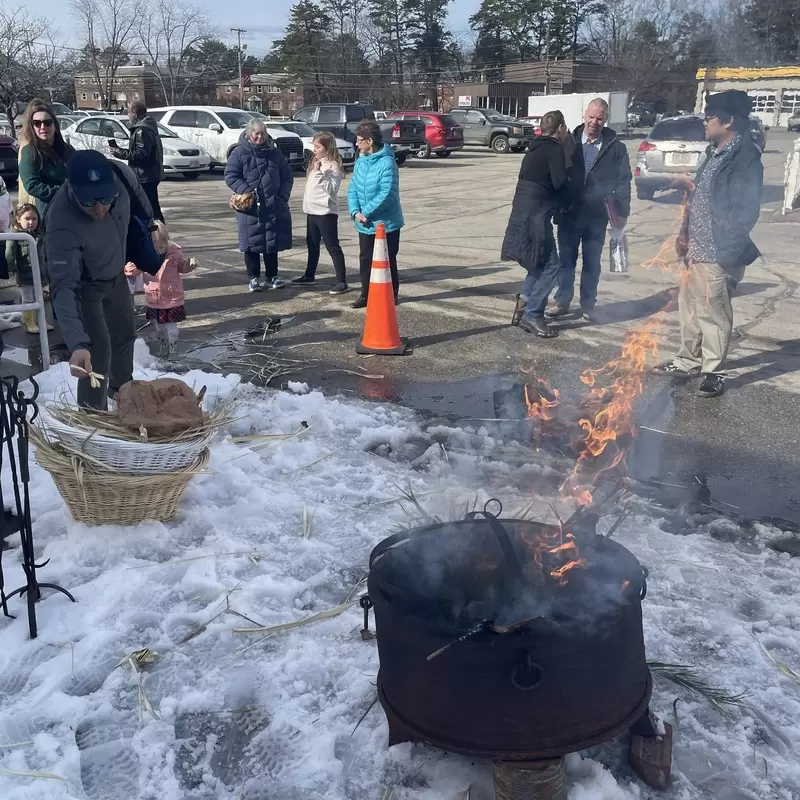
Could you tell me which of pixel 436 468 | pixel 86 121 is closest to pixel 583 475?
pixel 436 468

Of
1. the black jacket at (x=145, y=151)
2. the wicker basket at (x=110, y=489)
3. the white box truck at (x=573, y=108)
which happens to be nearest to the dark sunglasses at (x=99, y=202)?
the wicker basket at (x=110, y=489)

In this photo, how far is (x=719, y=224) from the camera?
5789 mm

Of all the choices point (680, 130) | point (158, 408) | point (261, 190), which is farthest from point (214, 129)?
point (158, 408)

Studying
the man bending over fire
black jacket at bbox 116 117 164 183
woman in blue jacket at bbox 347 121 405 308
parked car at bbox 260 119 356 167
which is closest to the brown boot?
black jacket at bbox 116 117 164 183

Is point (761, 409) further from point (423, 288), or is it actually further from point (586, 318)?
point (423, 288)

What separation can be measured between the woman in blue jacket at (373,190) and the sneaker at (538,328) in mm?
1507

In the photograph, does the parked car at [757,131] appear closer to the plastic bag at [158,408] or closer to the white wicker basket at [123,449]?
the plastic bag at [158,408]

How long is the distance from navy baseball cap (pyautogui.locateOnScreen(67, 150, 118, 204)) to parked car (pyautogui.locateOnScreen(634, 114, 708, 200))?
14.8m

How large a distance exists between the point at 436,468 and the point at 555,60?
67.3 meters

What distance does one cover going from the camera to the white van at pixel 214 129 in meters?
23.2

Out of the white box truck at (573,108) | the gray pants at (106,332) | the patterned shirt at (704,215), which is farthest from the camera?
the white box truck at (573,108)

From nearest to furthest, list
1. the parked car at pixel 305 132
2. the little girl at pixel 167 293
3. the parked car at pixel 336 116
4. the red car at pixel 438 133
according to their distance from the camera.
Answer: the little girl at pixel 167 293 → the parked car at pixel 305 132 → the parked car at pixel 336 116 → the red car at pixel 438 133

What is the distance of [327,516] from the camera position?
14.4 feet

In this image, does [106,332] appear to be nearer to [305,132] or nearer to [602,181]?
[602,181]
